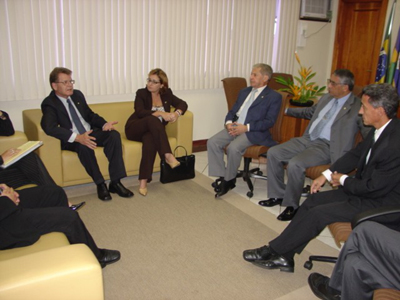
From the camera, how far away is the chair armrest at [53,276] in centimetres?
141

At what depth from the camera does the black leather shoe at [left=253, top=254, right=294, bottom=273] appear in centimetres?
255

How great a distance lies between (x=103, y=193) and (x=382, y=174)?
8.20ft

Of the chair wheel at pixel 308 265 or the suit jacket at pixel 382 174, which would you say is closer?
the suit jacket at pixel 382 174

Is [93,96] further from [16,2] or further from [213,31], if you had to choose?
[213,31]

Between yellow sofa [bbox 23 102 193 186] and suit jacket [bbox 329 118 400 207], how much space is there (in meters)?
2.12

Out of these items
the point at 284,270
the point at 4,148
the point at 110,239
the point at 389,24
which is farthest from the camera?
the point at 389,24

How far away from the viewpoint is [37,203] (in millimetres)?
2391

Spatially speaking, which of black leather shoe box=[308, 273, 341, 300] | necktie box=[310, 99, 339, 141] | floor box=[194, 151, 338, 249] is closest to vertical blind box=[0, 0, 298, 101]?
floor box=[194, 151, 338, 249]

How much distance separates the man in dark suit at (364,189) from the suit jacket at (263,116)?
1.25 m

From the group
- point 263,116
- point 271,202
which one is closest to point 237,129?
point 263,116

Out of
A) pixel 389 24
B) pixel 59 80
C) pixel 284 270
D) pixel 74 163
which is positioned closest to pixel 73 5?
pixel 59 80

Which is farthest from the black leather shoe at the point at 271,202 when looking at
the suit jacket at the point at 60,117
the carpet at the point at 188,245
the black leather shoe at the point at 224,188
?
the suit jacket at the point at 60,117

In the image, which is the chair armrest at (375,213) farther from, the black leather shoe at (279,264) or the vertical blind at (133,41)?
the vertical blind at (133,41)

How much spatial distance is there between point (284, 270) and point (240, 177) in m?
1.82
